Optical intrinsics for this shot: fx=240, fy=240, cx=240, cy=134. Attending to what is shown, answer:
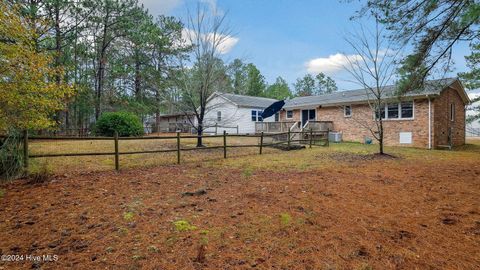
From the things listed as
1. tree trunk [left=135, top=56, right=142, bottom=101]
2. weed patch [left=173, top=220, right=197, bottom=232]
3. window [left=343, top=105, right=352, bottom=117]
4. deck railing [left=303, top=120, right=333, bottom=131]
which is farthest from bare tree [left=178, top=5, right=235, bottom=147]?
tree trunk [left=135, top=56, right=142, bottom=101]

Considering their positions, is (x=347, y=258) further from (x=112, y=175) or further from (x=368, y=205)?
(x=112, y=175)

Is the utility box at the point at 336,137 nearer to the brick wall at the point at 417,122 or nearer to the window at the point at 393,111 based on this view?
the brick wall at the point at 417,122

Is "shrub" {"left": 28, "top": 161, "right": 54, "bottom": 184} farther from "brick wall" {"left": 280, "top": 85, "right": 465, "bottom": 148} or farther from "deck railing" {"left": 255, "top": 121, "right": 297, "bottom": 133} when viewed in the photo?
"brick wall" {"left": 280, "top": 85, "right": 465, "bottom": 148}

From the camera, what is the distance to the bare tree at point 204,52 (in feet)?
37.5

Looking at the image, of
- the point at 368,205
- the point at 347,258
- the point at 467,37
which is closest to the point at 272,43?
the point at 467,37

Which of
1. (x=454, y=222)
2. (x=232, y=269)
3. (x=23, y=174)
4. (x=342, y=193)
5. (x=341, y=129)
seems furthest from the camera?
(x=341, y=129)

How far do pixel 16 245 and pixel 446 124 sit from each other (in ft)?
65.8

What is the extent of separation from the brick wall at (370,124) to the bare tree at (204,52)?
8.04 meters

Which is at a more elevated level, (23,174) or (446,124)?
(446,124)

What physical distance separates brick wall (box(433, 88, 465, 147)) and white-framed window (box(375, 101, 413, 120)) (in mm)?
1244

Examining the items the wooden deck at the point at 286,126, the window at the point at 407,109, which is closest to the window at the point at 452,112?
the window at the point at 407,109

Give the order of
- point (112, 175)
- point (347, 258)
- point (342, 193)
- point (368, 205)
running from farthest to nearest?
point (112, 175)
point (342, 193)
point (368, 205)
point (347, 258)

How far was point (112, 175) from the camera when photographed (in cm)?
652

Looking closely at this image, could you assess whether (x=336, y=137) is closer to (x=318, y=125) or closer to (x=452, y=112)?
(x=318, y=125)
